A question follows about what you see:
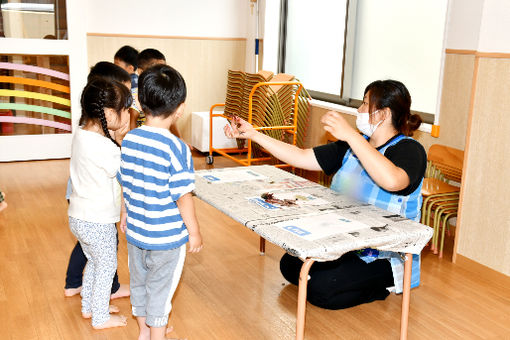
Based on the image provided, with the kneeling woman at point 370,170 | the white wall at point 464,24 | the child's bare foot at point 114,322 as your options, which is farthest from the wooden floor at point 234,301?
the white wall at point 464,24

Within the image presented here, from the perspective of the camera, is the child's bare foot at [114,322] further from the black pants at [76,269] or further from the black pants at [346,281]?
the black pants at [346,281]

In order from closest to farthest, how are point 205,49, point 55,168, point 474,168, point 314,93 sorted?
1. point 474,168
2. point 55,168
3. point 314,93
4. point 205,49

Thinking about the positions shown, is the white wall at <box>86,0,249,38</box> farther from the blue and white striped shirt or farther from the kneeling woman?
the blue and white striped shirt

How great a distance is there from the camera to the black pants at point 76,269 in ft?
8.27

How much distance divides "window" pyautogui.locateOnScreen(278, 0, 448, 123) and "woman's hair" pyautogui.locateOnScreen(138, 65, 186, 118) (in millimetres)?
2318

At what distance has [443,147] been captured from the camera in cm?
Answer: 354

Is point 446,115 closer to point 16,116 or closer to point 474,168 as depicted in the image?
point 474,168

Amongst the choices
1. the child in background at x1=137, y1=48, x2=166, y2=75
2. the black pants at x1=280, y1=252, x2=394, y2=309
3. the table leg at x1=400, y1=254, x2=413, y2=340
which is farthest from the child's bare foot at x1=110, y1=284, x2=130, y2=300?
the child in background at x1=137, y1=48, x2=166, y2=75

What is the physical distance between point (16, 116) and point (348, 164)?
13.0 feet

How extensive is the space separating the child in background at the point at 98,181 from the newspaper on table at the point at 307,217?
1.29ft

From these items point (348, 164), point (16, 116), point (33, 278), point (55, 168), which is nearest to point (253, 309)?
point (348, 164)

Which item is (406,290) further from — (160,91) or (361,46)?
(361,46)

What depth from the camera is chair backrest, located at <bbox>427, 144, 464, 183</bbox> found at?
11.2 feet

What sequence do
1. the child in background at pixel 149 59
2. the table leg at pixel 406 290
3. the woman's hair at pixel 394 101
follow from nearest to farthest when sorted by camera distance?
the table leg at pixel 406 290
the woman's hair at pixel 394 101
the child in background at pixel 149 59
